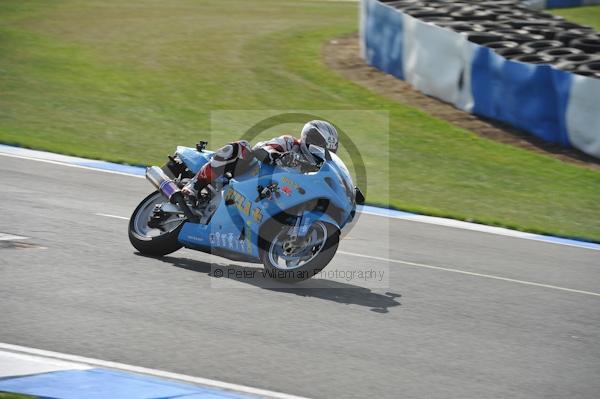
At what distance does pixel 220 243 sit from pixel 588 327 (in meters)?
3.50

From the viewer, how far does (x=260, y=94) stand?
770 inches

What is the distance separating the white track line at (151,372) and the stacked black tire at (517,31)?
11.9 meters

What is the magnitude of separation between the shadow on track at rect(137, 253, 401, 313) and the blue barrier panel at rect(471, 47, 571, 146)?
853 centimetres

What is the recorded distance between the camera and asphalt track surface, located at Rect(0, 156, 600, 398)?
6586 millimetres

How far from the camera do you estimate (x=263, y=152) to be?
28.5 feet

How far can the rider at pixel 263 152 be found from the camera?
8586mm

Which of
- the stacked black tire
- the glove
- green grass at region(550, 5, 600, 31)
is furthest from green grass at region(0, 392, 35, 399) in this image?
green grass at region(550, 5, 600, 31)

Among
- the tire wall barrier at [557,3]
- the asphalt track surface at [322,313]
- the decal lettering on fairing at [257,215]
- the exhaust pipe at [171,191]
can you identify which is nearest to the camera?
the asphalt track surface at [322,313]

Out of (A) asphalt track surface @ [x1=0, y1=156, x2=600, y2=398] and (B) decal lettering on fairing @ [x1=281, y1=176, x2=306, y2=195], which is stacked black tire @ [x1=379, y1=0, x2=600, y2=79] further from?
(B) decal lettering on fairing @ [x1=281, y1=176, x2=306, y2=195]

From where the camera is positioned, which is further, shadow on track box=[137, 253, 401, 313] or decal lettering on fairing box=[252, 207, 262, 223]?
decal lettering on fairing box=[252, 207, 262, 223]

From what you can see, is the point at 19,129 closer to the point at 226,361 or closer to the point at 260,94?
the point at 260,94

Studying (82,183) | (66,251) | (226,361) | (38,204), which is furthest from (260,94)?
(226,361)

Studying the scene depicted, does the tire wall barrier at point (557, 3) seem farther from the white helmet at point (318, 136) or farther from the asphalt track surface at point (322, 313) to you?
the white helmet at point (318, 136)

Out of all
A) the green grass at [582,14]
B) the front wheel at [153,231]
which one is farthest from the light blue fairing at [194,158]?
the green grass at [582,14]
